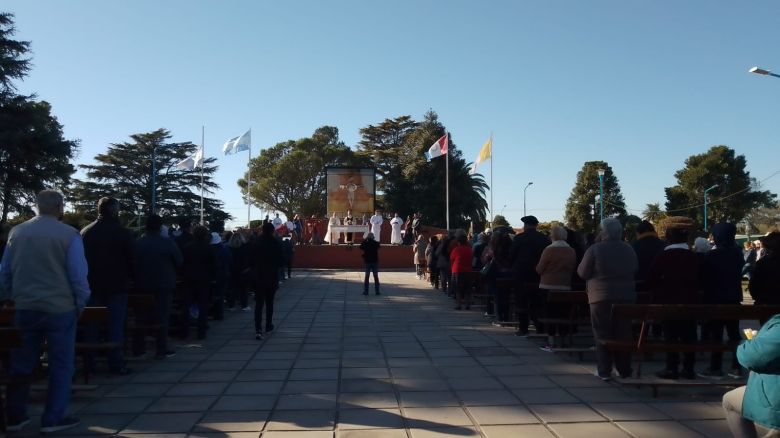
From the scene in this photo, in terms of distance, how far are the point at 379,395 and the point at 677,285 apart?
348cm

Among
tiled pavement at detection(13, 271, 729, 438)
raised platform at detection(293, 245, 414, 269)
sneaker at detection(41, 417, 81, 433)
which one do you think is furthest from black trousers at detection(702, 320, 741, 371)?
raised platform at detection(293, 245, 414, 269)

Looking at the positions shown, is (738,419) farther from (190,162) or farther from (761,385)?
(190,162)

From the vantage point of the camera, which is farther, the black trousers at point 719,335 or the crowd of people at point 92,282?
the black trousers at point 719,335

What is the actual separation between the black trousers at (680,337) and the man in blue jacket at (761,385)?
3.31 m

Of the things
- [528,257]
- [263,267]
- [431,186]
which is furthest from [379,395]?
[431,186]

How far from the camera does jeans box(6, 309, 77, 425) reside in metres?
5.32

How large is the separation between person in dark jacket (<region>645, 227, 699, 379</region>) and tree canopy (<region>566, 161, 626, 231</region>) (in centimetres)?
5554

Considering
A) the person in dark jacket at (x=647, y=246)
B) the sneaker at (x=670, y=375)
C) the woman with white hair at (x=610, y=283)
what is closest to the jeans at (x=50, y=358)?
the woman with white hair at (x=610, y=283)

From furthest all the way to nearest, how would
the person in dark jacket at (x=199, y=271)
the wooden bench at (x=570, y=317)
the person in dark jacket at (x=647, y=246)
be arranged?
the person in dark jacket at (x=199, y=271), the person in dark jacket at (x=647, y=246), the wooden bench at (x=570, y=317)

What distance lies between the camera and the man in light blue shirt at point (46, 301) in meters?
5.31

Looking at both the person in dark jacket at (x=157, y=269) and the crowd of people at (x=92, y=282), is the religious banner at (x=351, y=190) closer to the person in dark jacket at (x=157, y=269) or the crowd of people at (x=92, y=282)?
the crowd of people at (x=92, y=282)

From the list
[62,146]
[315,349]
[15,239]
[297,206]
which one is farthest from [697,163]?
[15,239]

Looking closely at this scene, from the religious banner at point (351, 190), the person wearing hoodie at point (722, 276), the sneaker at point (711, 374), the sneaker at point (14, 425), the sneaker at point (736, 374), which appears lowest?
the sneaker at point (14, 425)

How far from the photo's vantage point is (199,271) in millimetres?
10273
